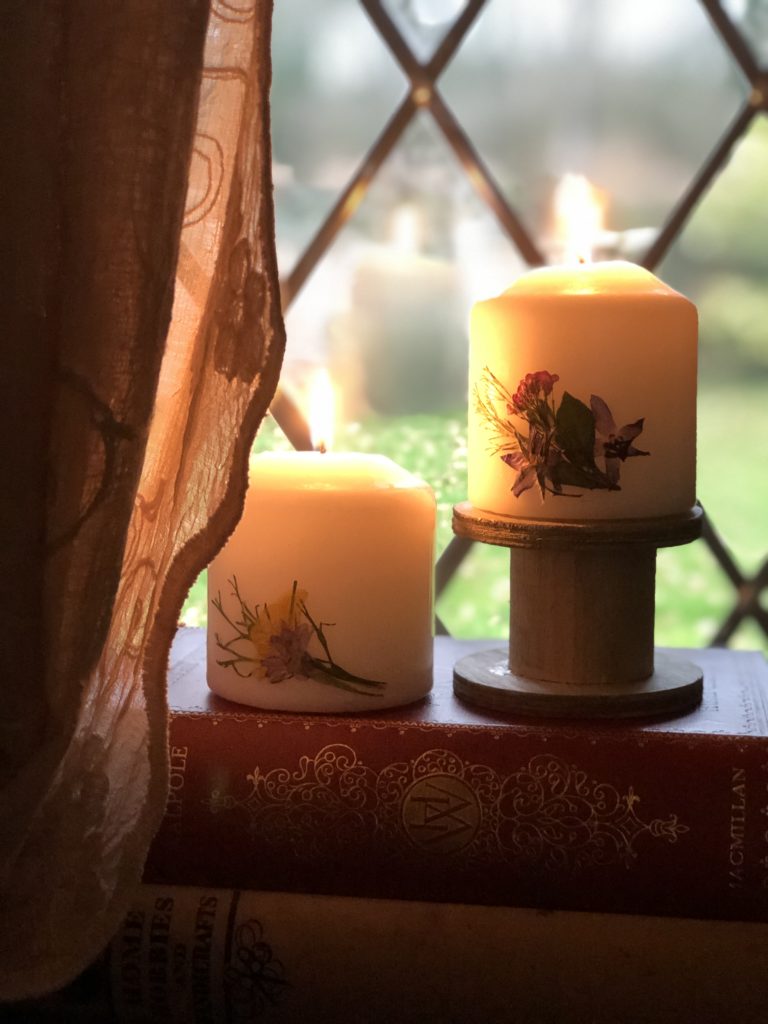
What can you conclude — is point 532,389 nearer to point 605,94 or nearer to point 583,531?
point 583,531

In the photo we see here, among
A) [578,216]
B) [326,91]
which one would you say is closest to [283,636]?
[578,216]

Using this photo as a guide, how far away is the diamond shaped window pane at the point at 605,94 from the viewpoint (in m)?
0.62

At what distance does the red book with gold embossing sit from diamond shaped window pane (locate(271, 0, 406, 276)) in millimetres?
340

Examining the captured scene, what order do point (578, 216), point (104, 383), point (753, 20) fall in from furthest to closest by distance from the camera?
Result: 1. point (753, 20)
2. point (578, 216)
3. point (104, 383)

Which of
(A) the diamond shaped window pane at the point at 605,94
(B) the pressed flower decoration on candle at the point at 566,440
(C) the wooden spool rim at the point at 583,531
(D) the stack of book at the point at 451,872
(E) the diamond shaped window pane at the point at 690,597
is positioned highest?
(A) the diamond shaped window pane at the point at 605,94

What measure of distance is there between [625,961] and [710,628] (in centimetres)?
31

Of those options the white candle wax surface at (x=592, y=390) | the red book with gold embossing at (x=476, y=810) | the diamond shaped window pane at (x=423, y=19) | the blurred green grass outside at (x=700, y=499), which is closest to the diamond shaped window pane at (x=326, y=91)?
the diamond shaped window pane at (x=423, y=19)

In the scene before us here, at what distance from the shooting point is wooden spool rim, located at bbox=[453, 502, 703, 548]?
43cm

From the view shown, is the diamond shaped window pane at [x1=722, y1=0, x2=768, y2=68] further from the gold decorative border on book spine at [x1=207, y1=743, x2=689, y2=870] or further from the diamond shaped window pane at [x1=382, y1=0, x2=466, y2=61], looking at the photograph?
the gold decorative border on book spine at [x1=207, y1=743, x2=689, y2=870]

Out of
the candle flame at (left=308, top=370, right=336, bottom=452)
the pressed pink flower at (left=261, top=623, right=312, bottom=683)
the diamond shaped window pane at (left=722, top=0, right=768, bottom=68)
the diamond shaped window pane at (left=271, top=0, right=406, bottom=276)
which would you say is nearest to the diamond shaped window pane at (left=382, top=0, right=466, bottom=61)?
the diamond shaped window pane at (left=271, top=0, right=406, bottom=276)

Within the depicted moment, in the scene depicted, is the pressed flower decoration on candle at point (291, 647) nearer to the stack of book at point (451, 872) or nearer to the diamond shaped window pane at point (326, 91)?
the stack of book at point (451, 872)

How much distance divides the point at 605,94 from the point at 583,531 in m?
0.31

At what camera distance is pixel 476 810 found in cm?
41

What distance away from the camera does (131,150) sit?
36 centimetres
